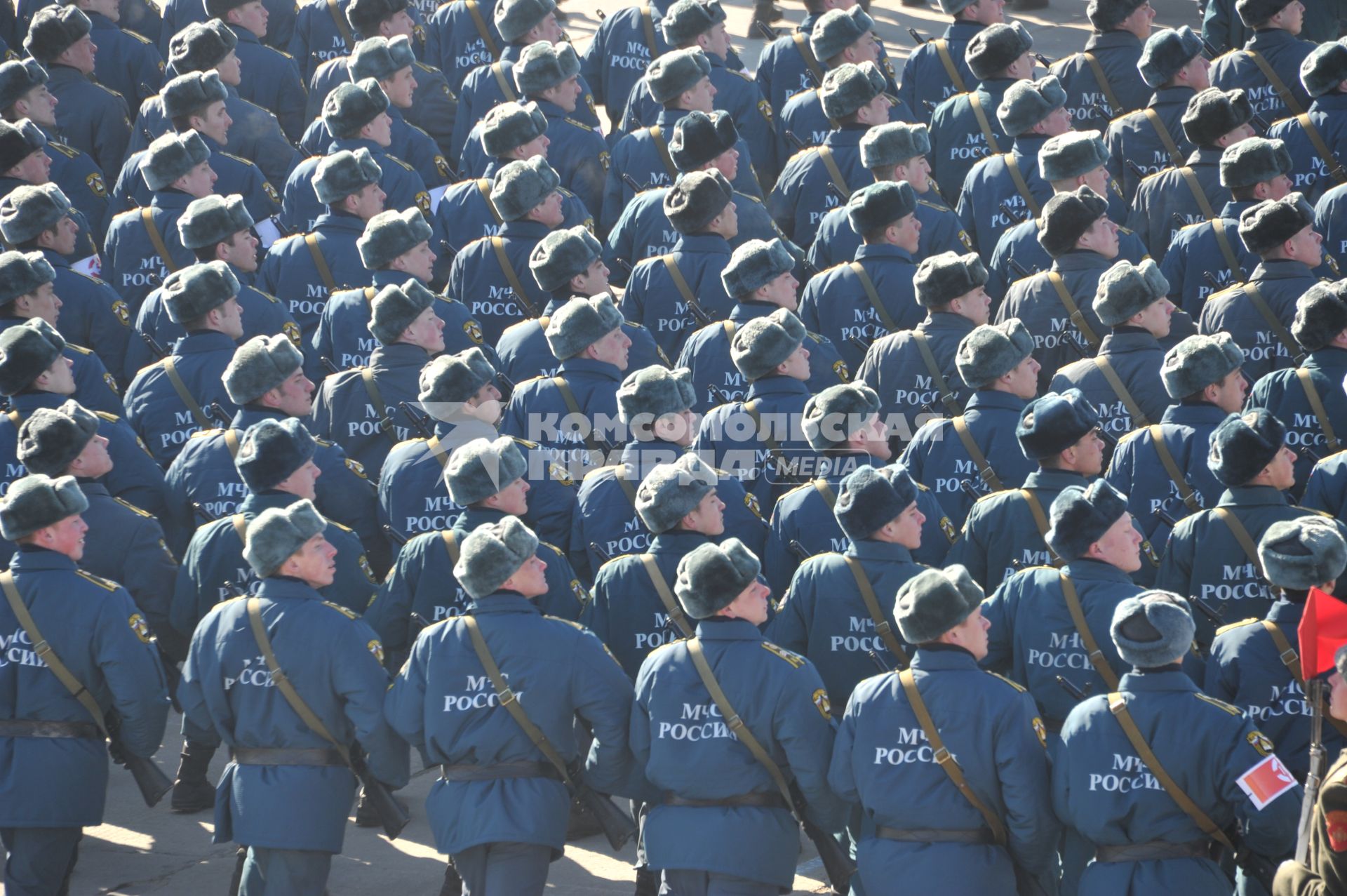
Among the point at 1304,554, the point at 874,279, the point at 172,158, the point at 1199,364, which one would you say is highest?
the point at 172,158

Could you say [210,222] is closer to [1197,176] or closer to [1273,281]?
[1197,176]

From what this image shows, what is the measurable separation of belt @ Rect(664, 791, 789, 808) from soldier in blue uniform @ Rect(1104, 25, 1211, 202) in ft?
20.4

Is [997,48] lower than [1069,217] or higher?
higher

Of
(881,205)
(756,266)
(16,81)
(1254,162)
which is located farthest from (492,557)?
(16,81)

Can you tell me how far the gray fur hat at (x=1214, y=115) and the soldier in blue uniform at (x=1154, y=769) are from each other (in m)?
5.17

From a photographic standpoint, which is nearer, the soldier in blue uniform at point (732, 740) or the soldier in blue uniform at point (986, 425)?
the soldier in blue uniform at point (732, 740)

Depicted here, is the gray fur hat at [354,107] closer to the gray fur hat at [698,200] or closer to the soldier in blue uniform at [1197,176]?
the gray fur hat at [698,200]

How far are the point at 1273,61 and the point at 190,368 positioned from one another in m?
7.25

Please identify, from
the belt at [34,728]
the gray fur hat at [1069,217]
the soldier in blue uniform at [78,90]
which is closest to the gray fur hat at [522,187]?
the gray fur hat at [1069,217]

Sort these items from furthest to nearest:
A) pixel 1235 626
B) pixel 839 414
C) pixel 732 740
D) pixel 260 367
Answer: pixel 260 367 → pixel 839 414 → pixel 1235 626 → pixel 732 740

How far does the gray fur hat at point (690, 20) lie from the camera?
42.7 feet

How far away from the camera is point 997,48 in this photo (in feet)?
40.6

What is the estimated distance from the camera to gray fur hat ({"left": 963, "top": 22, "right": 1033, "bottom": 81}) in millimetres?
12367

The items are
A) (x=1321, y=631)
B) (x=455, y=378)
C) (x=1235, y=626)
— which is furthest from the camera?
(x=455, y=378)
